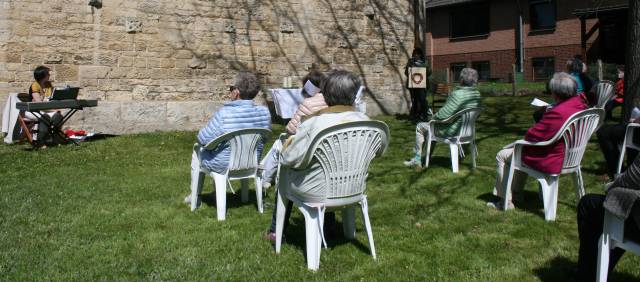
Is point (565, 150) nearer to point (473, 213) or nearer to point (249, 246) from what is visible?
point (473, 213)

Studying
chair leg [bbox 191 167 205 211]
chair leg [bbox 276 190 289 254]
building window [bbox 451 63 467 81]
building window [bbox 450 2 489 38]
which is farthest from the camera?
building window [bbox 450 2 489 38]

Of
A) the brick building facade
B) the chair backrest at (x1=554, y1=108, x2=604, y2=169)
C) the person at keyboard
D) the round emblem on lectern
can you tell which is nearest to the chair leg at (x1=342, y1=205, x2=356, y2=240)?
the chair backrest at (x1=554, y1=108, x2=604, y2=169)

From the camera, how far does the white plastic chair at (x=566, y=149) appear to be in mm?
4449

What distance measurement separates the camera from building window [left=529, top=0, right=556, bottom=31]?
25703mm

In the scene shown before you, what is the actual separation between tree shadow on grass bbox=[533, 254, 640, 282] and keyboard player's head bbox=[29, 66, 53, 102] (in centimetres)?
793

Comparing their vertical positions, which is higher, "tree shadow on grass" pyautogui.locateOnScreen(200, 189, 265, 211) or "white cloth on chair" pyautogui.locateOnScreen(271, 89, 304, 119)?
"white cloth on chair" pyautogui.locateOnScreen(271, 89, 304, 119)

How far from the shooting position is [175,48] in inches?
429

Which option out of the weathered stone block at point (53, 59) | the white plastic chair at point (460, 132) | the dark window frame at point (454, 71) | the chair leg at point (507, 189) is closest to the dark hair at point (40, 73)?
the weathered stone block at point (53, 59)

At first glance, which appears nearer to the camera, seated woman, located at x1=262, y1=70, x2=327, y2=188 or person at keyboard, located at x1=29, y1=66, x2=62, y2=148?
seated woman, located at x1=262, y1=70, x2=327, y2=188

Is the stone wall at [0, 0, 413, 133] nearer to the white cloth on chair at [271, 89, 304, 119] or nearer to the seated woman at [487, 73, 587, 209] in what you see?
the white cloth on chair at [271, 89, 304, 119]

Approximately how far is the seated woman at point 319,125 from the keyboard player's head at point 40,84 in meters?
6.74

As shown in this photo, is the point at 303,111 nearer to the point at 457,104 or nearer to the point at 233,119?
the point at 233,119

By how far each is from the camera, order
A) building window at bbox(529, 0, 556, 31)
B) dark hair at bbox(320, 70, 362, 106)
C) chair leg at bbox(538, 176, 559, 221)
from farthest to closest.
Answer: building window at bbox(529, 0, 556, 31)
chair leg at bbox(538, 176, 559, 221)
dark hair at bbox(320, 70, 362, 106)

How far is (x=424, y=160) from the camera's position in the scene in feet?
24.2
